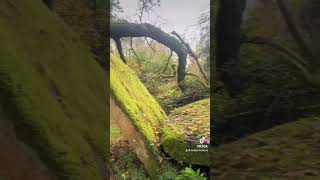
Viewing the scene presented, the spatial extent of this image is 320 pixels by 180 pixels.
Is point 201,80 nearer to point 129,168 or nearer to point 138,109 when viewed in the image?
point 138,109

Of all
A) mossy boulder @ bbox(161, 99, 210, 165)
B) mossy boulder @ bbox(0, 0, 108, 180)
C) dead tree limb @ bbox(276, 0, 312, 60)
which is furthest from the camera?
dead tree limb @ bbox(276, 0, 312, 60)

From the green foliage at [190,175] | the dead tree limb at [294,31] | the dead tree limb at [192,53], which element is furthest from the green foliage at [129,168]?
the dead tree limb at [294,31]

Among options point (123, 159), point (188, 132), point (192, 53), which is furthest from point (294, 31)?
point (123, 159)

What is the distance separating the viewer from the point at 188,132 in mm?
4352

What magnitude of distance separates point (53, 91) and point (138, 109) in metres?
1.20

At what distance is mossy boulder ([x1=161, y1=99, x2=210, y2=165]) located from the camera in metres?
4.29

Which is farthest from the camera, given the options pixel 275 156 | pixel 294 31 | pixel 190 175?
pixel 294 31

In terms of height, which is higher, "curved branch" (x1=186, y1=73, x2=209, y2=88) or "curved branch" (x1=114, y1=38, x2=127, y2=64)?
"curved branch" (x1=114, y1=38, x2=127, y2=64)

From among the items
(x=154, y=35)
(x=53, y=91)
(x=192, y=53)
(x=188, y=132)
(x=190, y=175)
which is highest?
(x=154, y=35)

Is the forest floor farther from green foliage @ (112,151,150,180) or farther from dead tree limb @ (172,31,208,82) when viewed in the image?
dead tree limb @ (172,31,208,82)

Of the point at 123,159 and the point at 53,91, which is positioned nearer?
the point at 53,91

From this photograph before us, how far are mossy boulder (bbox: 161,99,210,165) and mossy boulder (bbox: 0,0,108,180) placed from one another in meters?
0.65

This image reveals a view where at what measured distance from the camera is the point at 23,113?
297 centimetres

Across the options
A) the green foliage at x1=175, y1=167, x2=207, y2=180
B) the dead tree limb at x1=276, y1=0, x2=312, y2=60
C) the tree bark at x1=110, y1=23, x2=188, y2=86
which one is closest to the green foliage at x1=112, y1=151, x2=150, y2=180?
the green foliage at x1=175, y1=167, x2=207, y2=180
